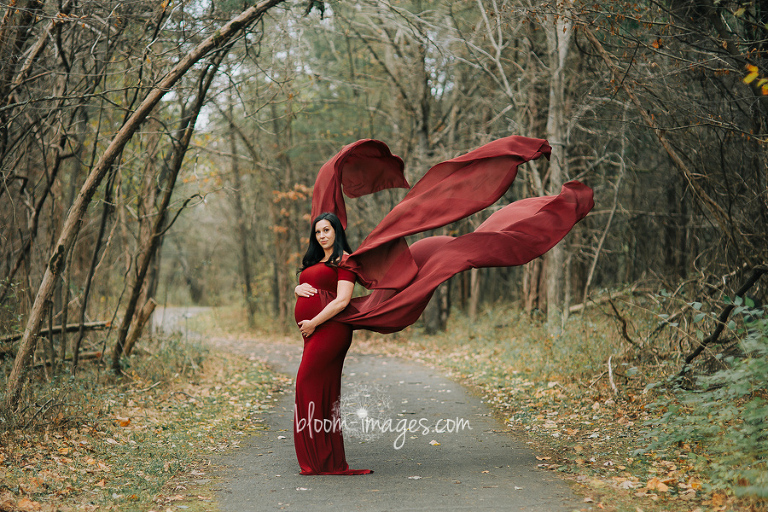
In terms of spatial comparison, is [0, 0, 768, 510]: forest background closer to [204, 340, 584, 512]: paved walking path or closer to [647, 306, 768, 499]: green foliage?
[647, 306, 768, 499]: green foliage

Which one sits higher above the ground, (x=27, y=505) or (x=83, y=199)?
(x=83, y=199)

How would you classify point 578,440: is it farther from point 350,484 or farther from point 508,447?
point 350,484

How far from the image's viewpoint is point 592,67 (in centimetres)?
1148

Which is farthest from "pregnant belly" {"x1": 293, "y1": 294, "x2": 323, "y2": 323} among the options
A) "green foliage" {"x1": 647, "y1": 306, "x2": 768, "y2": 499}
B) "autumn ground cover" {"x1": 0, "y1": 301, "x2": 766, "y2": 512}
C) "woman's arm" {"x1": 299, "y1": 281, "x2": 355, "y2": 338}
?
"green foliage" {"x1": 647, "y1": 306, "x2": 768, "y2": 499}

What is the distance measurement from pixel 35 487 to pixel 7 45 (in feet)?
18.3

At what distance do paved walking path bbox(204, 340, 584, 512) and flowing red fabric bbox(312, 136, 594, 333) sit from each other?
144cm

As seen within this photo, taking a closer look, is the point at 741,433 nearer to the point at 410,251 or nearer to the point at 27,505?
the point at 410,251

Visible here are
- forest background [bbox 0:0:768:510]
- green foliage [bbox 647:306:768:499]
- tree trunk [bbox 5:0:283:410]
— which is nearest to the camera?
green foliage [bbox 647:306:768:499]

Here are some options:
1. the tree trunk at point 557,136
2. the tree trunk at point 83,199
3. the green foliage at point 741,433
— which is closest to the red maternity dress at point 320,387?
the green foliage at point 741,433

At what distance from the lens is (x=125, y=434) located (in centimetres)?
732

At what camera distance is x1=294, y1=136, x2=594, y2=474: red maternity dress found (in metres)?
6.02

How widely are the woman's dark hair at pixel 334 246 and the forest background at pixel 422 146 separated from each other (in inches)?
123

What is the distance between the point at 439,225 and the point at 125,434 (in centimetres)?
450

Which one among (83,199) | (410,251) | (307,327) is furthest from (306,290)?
(83,199)
